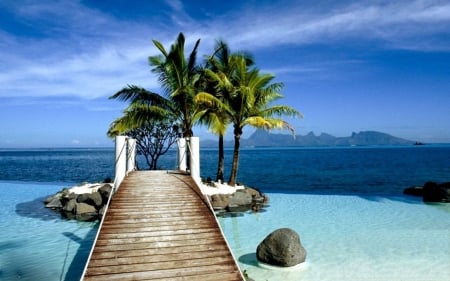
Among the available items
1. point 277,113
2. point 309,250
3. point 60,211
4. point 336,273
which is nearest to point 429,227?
point 309,250

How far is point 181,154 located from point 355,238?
917 cm

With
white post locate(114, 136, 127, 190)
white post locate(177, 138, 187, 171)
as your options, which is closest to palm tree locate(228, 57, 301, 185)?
white post locate(177, 138, 187, 171)

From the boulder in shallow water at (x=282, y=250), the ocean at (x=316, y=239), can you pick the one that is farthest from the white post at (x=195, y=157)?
the boulder in shallow water at (x=282, y=250)

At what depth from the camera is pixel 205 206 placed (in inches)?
460

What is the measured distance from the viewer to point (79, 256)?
12344 millimetres

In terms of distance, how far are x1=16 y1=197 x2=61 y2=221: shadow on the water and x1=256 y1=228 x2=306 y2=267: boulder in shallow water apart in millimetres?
13231

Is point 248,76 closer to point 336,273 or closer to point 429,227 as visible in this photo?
point 429,227

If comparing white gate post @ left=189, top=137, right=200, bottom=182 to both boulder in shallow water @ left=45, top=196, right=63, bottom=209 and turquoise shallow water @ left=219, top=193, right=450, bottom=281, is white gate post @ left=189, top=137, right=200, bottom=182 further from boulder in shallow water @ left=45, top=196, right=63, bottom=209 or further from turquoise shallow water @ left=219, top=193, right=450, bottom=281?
boulder in shallow water @ left=45, top=196, right=63, bottom=209

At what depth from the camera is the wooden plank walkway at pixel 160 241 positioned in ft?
27.2

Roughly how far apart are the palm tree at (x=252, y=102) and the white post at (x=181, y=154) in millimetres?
5219

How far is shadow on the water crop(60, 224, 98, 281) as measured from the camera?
10.5 meters

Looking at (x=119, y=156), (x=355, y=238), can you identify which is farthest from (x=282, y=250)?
(x=119, y=156)

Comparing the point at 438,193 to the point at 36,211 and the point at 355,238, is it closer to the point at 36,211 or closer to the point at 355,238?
the point at 355,238

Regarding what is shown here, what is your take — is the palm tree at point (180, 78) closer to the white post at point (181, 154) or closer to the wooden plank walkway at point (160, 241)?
the white post at point (181, 154)
